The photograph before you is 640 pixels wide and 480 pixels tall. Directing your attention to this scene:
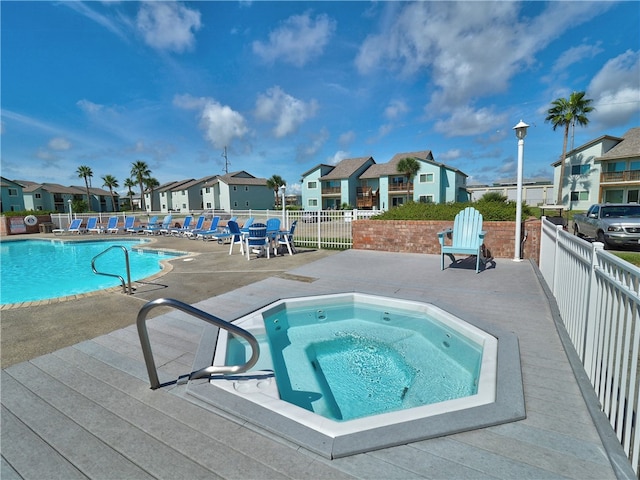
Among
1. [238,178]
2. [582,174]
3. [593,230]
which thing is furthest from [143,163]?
[582,174]

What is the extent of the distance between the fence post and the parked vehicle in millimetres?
10484

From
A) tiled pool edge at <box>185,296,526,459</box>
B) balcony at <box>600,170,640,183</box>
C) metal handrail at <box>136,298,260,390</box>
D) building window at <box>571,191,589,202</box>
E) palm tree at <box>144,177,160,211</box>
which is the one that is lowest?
tiled pool edge at <box>185,296,526,459</box>

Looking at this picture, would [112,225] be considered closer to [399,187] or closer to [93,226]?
[93,226]

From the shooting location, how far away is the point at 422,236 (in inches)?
335

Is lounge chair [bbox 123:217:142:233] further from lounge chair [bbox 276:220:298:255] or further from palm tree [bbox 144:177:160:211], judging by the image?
palm tree [bbox 144:177:160:211]

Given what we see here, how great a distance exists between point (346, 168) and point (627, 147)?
2723 cm

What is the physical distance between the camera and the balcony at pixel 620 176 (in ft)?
85.5

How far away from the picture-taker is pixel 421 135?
34938mm

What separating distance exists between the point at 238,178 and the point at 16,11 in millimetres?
→ 39454

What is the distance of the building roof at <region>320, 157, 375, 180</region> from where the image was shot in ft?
122

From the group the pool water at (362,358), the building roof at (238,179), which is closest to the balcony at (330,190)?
the building roof at (238,179)

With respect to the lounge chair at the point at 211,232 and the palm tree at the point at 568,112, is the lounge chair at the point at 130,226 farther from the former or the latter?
the palm tree at the point at 568,112

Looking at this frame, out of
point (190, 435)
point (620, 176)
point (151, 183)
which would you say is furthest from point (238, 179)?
point (190, 435)

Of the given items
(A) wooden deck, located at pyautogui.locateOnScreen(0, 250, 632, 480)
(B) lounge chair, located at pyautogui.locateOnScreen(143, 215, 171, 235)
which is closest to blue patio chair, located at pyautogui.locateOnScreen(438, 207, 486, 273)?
(A) wooden deck, located at pyautogui.locateOnScreen(0, 250, 632, 480)
